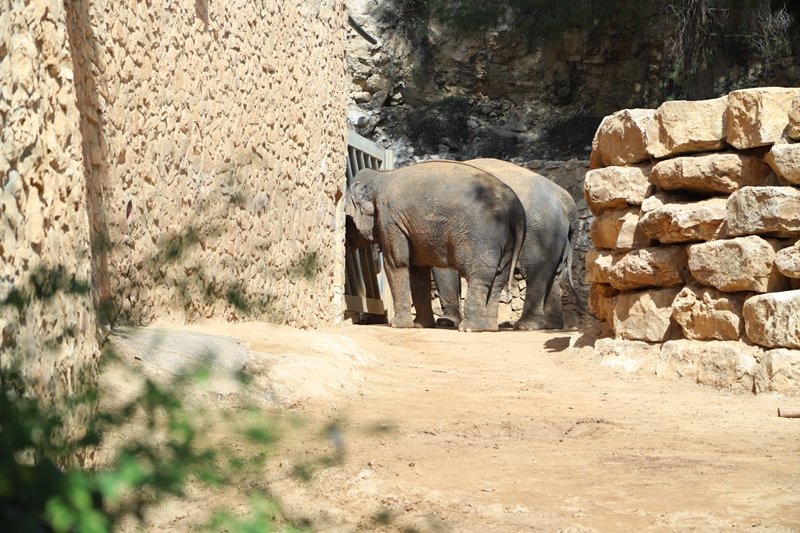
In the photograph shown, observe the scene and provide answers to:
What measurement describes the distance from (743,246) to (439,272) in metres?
6.94

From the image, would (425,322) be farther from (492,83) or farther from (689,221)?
(492,83)

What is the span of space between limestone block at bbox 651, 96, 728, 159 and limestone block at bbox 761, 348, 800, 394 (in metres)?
1.63

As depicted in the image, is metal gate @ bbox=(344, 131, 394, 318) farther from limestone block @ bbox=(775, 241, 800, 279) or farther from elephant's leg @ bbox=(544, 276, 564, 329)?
Result: limestone block @ bbox=(775, 241, 800, 279)

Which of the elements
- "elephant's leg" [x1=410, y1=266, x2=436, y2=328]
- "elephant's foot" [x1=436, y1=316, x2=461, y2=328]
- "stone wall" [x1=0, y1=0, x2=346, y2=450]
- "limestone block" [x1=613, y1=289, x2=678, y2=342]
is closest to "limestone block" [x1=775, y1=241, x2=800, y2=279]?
"limestone block" [x1=613, y1=289, x2=678, y2=342]

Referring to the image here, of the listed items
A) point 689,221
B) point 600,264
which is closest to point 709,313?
point 689,221

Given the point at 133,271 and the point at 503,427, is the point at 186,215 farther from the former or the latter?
the point at 503,427

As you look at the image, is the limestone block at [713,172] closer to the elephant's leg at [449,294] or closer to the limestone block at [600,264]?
the limestone block at [600,264]

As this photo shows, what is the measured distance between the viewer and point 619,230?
781 centimetres

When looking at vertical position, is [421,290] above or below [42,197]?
below

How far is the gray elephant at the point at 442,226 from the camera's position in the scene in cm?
1184

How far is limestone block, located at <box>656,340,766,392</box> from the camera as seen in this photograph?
255 inches

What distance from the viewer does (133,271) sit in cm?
572

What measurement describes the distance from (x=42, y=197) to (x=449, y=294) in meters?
9.71

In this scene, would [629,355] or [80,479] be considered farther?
[629,355]
